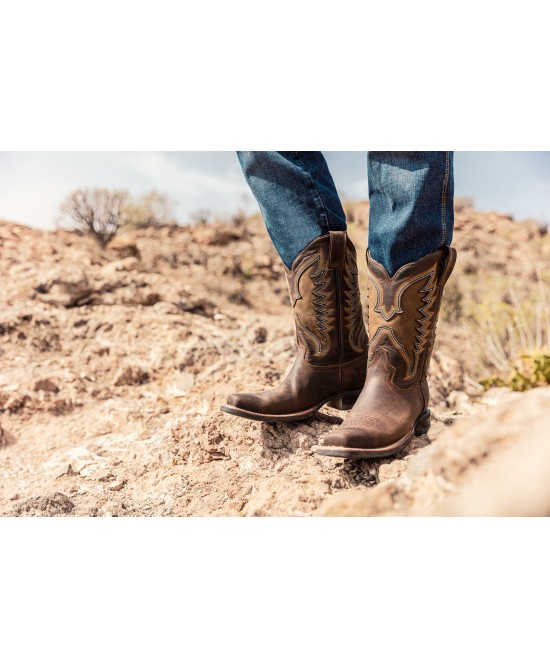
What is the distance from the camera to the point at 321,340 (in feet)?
6.08

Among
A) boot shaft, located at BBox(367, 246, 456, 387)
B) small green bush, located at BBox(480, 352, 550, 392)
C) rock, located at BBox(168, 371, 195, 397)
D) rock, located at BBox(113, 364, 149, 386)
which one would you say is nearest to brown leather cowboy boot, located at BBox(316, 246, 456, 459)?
boot shaft, located at BBox(367, 246, 456, 387)

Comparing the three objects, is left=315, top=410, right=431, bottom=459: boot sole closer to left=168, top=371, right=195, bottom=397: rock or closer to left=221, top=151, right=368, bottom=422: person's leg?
left=221, top=151, right=368, bottom=422: person's leg

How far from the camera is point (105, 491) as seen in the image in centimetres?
182

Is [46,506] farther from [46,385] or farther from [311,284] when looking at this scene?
[46,385]

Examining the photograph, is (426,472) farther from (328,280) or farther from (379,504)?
(328,280)

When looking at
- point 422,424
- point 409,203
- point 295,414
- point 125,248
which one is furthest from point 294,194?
point 125,248

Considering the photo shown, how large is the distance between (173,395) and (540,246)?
5.39 meters

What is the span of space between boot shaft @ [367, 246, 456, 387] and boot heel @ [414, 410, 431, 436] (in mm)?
131

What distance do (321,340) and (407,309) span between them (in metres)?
0.34

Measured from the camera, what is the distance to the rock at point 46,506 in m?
1.65

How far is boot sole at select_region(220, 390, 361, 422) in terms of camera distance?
5.84 feet

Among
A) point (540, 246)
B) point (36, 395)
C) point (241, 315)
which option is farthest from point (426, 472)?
point (540, 246)

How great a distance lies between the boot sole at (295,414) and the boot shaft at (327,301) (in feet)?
0.44

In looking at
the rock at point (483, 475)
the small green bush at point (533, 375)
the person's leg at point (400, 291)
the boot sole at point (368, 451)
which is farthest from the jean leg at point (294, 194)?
the small green bush at point (533, 375)
